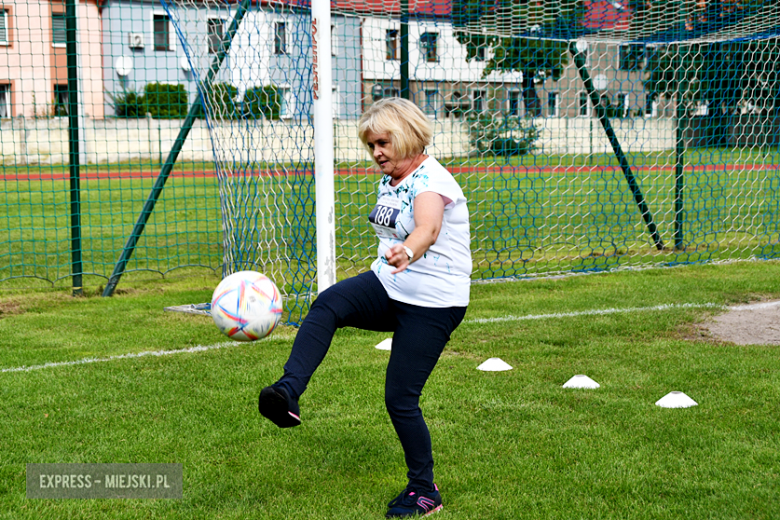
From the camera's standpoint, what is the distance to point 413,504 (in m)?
3.27

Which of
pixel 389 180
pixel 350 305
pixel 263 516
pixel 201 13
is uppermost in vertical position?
pixel 201 13

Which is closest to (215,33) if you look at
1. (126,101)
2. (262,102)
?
(262,102)

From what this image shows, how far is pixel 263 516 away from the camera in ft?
10.7

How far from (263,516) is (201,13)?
5.28 m

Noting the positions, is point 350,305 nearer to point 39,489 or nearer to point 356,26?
point 39,489

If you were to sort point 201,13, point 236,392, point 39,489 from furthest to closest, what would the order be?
point 201,13, point 236,392, point 39,489

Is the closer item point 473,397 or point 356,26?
point 473,397

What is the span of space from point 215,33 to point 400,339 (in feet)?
15.5

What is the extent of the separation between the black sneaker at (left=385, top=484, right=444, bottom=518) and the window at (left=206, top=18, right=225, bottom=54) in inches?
194

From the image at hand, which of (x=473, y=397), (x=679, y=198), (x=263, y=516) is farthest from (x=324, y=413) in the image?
(x=679, y=198)

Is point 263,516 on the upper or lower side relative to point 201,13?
lower

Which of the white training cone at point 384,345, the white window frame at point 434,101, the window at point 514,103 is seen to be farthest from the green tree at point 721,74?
the white training cone at point 384,345

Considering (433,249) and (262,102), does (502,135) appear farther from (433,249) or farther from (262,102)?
(433,249)

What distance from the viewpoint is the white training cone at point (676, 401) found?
451 centimetres
